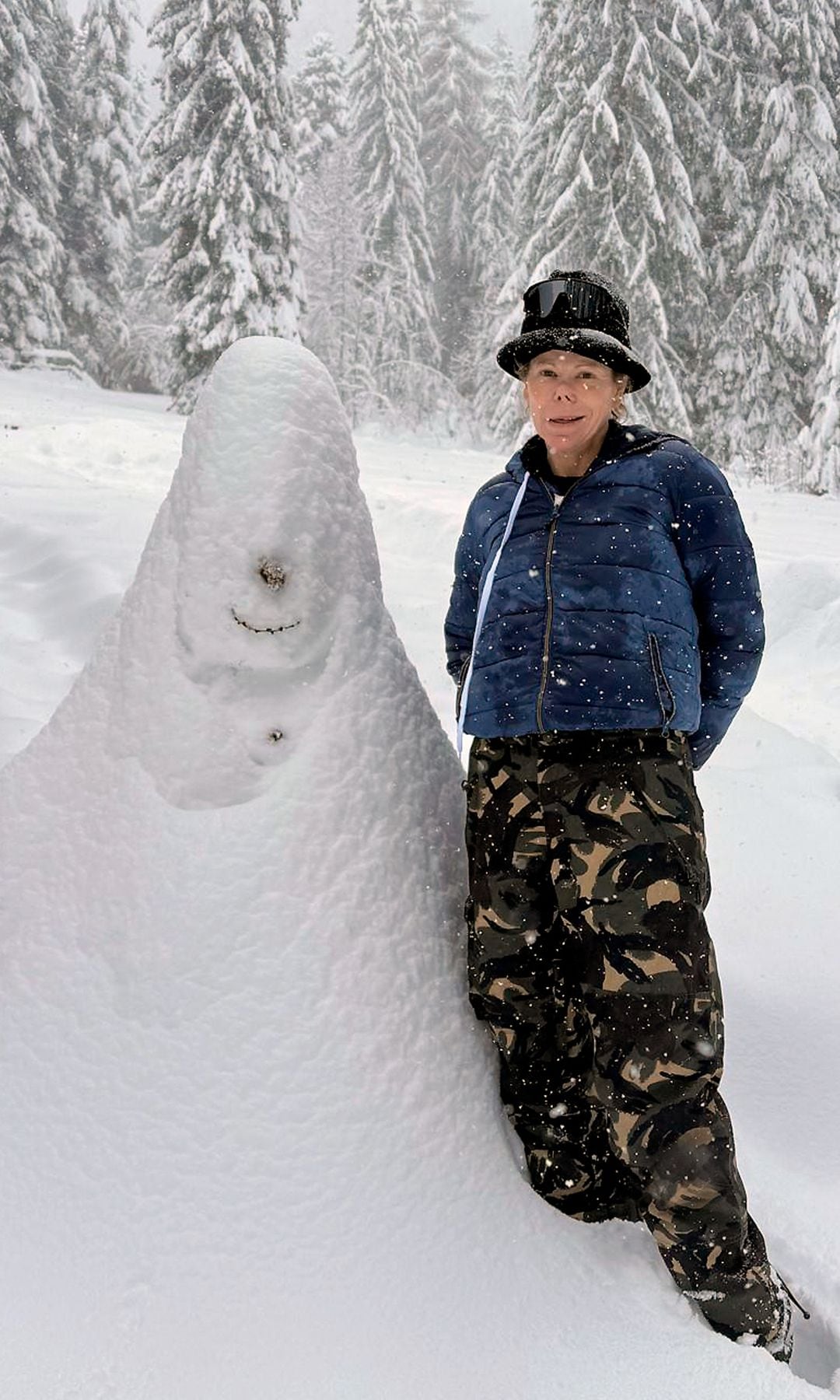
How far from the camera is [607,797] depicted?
159 centimetres

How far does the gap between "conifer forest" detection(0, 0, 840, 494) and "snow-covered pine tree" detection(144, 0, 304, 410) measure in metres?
0.05

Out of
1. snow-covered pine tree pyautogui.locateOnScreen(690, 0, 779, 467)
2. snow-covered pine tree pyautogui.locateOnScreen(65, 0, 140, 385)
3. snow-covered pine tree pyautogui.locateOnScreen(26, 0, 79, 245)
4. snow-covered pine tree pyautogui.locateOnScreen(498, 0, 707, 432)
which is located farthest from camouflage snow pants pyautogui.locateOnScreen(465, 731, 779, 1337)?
snow-covered pine tree pyautogui.locateOnScreen(65, 0, 140, 385)

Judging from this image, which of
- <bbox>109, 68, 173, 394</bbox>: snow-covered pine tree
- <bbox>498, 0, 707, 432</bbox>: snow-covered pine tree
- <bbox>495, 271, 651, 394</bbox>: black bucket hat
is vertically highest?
<bbox>498, 0, 707, 432</bbox>: snow-covered pine tree

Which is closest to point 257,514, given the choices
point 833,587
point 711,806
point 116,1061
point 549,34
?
point 116,1061

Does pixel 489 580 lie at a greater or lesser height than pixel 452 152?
lesser

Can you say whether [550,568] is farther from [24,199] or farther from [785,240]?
[24,199]

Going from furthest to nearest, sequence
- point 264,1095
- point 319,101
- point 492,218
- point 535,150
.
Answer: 1. point 319,101
2. point 492,218
3. point 535,150
4. point 264,1095

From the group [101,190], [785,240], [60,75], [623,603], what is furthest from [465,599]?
[60,75]

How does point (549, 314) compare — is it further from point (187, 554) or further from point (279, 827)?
point (279, 827)

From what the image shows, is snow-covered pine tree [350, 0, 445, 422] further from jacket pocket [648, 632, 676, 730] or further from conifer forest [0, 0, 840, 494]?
jacket pocket [648, 632, 676, 730]

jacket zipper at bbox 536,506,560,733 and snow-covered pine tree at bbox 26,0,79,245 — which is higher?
snow-covered pine tree at bbox 26,0,79,245

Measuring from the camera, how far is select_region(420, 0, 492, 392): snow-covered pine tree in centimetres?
2731

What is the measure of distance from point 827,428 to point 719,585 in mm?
11089

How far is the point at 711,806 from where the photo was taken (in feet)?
11.5
